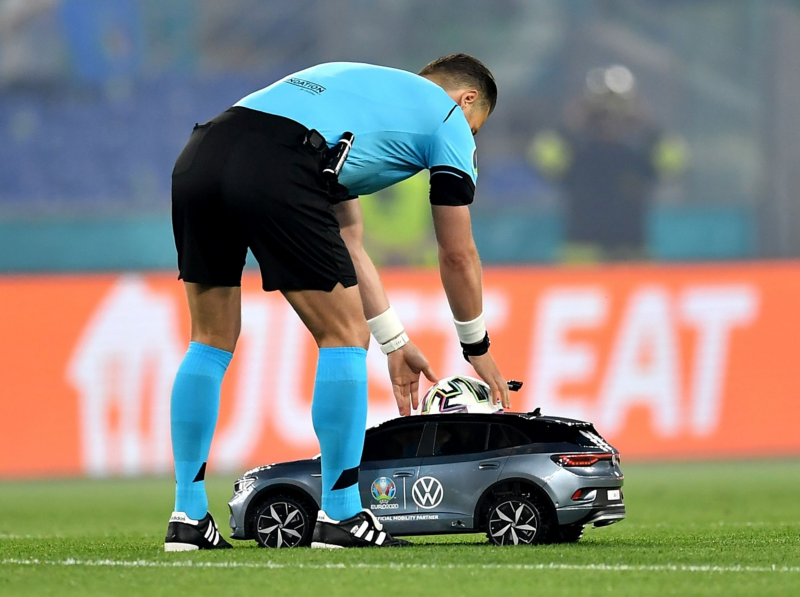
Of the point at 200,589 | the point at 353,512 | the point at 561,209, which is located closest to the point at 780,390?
the point at 561,209

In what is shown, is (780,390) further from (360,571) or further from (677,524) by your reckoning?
(360,571)

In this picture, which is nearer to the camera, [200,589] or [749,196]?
[200,589]

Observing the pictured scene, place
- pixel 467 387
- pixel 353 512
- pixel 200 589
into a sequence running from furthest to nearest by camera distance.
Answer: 1. pixel 467 387
2. pixel 353 512
3. pixel 200 589

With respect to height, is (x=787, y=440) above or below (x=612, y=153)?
below

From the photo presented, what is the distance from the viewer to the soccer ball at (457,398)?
6078mm

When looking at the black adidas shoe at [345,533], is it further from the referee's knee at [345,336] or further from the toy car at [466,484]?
the toy car at [466,484]

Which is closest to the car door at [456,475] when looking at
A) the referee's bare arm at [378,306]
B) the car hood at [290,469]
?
the referee's bare arm at [378,306]

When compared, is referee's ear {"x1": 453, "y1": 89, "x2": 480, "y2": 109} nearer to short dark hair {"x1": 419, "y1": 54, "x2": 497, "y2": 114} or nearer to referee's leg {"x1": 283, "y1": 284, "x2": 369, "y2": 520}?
short dark hair {"x1": 419, "y1": 54, "x2": 497, "y2": 114}

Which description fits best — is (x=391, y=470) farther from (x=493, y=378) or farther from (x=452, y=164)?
(x=452, y=164)

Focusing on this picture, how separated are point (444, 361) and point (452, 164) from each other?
8367 millimetres

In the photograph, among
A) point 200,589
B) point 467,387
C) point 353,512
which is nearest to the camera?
point 200,589

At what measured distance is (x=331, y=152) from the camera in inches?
196

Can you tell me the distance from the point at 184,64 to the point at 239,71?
A: 2.29 ft

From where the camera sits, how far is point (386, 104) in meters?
5.15
